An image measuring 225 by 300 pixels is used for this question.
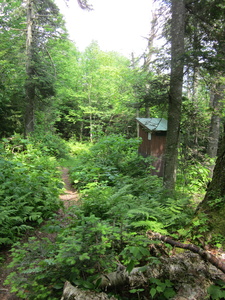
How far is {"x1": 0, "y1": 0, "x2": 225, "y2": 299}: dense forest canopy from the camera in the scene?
2225 mm

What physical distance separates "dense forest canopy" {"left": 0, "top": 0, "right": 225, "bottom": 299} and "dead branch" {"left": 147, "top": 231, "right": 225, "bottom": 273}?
0.04 feet

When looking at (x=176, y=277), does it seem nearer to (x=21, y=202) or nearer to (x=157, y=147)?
(x=21, y=202)

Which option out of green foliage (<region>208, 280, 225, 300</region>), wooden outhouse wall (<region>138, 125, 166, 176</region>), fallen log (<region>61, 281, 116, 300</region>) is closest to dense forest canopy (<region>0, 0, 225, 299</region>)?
green foliage (<region>208, 280, 225, 300</region>)

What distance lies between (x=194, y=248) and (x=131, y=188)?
373 centimetres

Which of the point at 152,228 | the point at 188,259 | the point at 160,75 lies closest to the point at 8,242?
the point at 152,228

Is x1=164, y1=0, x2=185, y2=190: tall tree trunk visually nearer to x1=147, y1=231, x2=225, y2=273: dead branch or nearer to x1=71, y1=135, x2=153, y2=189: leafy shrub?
x1=71, y1=135, x2=153, y2=189: leafy shrub

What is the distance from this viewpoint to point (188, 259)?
84.1 inches

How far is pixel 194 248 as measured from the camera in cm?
227

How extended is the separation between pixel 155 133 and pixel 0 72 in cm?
702

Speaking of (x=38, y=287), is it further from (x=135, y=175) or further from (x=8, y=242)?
(x=135, y=175)

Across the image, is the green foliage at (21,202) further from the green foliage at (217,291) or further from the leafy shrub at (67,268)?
the green foliage at (217,291)

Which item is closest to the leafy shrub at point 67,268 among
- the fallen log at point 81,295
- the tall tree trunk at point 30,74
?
the fallen log at point 81,295

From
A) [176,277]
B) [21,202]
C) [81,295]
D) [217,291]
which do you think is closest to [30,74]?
[21,202]

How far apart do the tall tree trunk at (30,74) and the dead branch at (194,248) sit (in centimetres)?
1105
